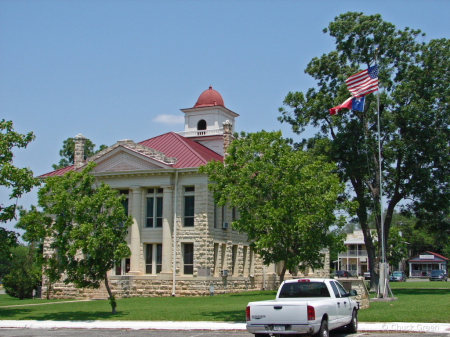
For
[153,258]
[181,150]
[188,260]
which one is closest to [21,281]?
[153,258]

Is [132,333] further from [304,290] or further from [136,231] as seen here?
[136,231]

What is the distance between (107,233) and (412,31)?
26.6 m

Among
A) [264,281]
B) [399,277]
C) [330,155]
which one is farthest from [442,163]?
[399,277]

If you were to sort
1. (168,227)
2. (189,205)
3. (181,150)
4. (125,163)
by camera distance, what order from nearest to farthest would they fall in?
(168,227) → (189,205) → (125,163) → (181,150)

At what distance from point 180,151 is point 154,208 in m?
4.74

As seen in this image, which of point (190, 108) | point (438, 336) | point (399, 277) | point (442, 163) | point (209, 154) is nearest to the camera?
point (438, 336)

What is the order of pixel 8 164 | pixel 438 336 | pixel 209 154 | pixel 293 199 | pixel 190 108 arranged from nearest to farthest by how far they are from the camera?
1. pixel 438 336
2. pixel 293 199
3. pixel 8 164
4. pixel 209 154
5. pixel 190 108

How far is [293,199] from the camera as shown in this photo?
20.6 metres

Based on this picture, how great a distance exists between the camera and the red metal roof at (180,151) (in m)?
37.8

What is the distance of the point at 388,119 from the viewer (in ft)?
115

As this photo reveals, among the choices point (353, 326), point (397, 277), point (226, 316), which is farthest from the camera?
point (397, 277)

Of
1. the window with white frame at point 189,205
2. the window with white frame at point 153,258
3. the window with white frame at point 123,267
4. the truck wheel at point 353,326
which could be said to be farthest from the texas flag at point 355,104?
the window with white frame at point 123,267

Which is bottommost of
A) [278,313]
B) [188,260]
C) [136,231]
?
[278,313]

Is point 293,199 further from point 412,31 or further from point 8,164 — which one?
point 412,31
